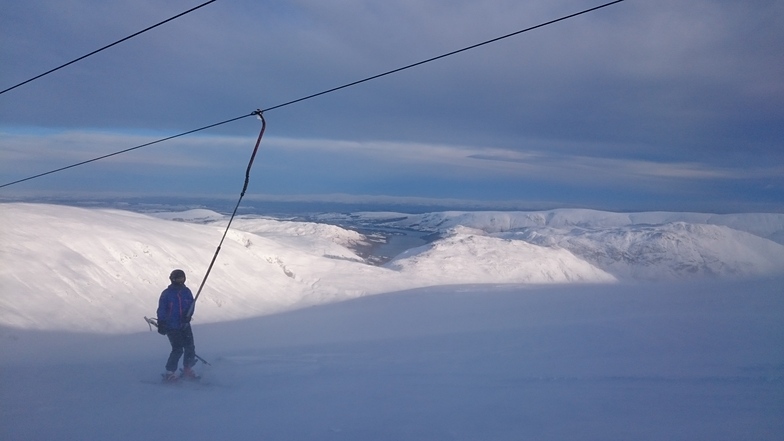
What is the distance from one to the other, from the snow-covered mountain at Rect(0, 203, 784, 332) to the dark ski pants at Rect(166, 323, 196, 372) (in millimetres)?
4760

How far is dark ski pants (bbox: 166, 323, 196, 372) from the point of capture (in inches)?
310

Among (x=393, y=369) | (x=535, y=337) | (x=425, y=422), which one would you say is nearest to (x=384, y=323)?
(x=535, y=337)

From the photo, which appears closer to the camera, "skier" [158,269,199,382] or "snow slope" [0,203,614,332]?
"skier" [158,269,199,382]

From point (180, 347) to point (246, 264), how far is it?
13098mm

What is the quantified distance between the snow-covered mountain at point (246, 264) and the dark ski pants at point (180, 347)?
15.6ft

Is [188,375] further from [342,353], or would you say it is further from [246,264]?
[246,264]

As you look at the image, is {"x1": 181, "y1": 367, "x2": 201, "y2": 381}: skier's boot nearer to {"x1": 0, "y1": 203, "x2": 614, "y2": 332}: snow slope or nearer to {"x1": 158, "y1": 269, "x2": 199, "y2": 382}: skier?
{"x1": 158, "y1": 269, "x2": 199, "y2": 382}: skier

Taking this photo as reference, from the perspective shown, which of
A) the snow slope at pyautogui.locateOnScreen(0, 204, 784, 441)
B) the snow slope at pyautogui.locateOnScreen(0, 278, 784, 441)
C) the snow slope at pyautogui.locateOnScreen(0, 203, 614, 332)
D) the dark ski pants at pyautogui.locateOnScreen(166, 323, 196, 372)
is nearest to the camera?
the snow slope at pyautogui.locateOnScreen(0, 278, 784, 441)

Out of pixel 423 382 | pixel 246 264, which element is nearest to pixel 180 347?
pixel 423 382

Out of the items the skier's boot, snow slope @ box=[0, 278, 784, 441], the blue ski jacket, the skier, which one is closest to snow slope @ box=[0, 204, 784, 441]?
snow slope @ box=[0, 278, 784, 441]

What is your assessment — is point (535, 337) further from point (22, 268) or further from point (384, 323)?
point (22, 268)

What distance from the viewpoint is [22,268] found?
12.5 meters

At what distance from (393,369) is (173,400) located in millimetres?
3315

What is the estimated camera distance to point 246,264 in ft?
68.4
